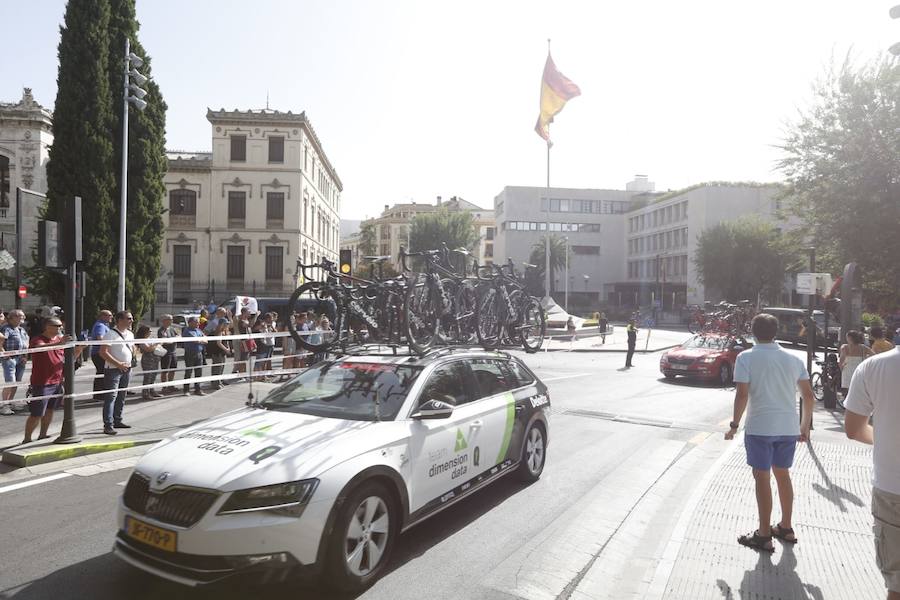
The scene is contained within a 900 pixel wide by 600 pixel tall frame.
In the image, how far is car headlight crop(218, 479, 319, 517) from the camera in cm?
359

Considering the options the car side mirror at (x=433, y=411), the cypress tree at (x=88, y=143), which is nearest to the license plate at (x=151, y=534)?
the car side mirror at (x=433, y=411)

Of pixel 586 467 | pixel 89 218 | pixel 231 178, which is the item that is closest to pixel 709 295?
pixel 231 178

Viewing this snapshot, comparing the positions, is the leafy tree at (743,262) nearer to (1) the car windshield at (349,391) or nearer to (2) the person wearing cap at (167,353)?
(2) the person wearing cap at (167,353)

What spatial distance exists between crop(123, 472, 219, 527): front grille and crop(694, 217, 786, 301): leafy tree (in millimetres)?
58051

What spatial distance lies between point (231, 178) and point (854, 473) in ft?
137

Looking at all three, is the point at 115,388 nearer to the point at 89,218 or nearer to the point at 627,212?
the point at 89,218

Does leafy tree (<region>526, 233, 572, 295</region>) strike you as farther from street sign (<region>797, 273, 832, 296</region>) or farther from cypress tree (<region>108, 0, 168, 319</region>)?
street sign (<region>797, 273, 832, 296</region>)

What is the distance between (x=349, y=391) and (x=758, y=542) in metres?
3.37

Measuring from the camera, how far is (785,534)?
4.65 metres

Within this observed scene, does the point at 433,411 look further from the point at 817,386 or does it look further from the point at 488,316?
the point at 817,386

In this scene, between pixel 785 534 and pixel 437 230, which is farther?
pixel 437 230

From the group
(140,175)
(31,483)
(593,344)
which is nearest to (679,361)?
(31,483)

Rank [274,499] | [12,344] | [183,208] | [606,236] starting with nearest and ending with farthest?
[274,499] < [12,344] < [183,208] < [606,236]

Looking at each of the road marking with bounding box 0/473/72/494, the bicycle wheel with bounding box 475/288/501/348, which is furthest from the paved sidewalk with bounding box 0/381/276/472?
the bicycle wheel with bounding box 475/288/501/348
